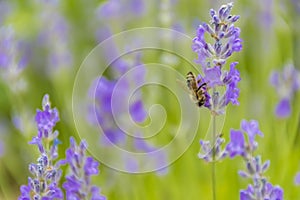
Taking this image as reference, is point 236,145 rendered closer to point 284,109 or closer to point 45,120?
point 45,120

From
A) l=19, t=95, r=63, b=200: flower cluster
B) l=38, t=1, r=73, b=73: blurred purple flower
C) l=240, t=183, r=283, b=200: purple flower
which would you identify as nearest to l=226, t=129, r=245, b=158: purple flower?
l=240, t=183, r=283, b=200: purple flower

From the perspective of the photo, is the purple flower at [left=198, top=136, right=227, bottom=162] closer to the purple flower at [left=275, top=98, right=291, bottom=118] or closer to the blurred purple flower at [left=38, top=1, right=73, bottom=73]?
the purple flower at [left=275, top=98, right=291, bottom=118]

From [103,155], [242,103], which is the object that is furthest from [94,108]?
[242,103]

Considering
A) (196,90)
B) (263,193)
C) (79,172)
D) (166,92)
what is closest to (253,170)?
(263,193)

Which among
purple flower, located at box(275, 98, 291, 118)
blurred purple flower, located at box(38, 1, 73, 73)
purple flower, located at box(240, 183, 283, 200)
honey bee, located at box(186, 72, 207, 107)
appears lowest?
purple flower, located at box(240, 183, 283, 200)

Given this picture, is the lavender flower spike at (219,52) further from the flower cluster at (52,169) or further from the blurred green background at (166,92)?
the blurred green background at (166,92)

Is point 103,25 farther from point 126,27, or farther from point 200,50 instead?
point 200,50

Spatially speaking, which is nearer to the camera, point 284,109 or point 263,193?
point 263,193
